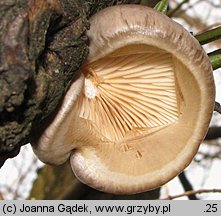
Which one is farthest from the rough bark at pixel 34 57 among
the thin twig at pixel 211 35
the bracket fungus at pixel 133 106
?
the thin twig at pixel 211 35

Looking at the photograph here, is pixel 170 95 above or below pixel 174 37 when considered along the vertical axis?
below

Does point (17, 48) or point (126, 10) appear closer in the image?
point (17, 48)

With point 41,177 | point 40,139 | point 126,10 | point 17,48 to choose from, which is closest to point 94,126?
point 40,139

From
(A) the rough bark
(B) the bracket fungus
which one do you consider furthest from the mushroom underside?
(A) the rough bark

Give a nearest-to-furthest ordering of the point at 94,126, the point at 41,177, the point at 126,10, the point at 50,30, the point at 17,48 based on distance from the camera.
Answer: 1. the point at 17,48
2. the point at 50,30
3. the point at 126,10
4. the point at 94,126
5. the point at 41,177

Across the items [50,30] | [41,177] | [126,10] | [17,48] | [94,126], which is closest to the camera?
[17,48]

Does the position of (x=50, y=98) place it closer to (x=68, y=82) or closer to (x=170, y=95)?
(x=68, y=82)

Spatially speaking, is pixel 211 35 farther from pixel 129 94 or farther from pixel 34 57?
pixel 34 57

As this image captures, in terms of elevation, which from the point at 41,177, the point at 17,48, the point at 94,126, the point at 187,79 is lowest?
the point at 41,177
